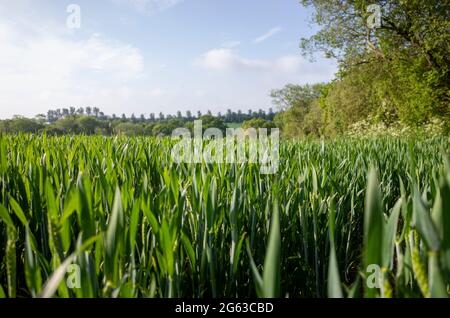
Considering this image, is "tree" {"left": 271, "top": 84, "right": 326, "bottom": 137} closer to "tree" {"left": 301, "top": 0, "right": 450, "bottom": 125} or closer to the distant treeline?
the distant treeline

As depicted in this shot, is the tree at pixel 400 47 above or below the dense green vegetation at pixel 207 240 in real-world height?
above

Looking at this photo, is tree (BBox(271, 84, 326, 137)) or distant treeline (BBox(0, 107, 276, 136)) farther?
tree (BBox(271, 84, 326, 137))

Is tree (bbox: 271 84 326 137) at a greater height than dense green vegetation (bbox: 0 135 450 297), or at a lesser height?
greater

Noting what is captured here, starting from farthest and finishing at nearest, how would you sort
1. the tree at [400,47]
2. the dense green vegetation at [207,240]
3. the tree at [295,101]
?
the tree at [295,101] < the tree at [400,47] < the dense green vegetation at [207,240]

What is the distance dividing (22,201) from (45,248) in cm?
28

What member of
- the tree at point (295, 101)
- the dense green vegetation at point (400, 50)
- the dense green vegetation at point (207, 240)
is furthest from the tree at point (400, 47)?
the tree at point (295, 101)

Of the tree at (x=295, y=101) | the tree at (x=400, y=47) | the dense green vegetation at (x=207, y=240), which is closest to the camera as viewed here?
the dense green vegetation at (x=207, y=240)

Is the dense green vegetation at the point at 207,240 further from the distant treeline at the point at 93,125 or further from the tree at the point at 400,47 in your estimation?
the tree at the point at 400,47

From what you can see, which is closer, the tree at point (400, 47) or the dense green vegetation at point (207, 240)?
the dense green vegetation at point (207, 240)

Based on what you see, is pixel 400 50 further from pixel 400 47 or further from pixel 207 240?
pixel 207 240

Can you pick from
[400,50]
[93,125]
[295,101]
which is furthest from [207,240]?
[295,101]

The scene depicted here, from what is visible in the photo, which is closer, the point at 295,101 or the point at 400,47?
the point at 400,47

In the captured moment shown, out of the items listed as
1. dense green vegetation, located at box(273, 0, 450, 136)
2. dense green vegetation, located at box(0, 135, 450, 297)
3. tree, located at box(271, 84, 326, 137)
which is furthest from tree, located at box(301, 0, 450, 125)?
tree, located at box(271, 84, 326, 137)
